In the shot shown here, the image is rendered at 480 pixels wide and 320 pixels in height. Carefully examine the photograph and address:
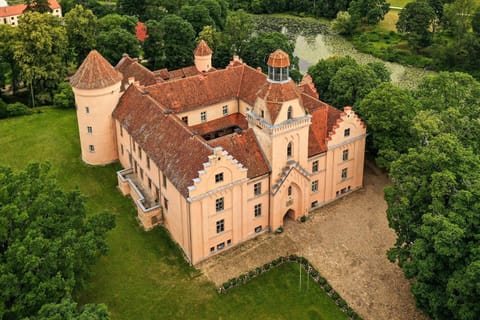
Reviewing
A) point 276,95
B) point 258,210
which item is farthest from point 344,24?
point 258,210

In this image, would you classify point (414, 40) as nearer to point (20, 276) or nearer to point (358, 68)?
point (358, 68)

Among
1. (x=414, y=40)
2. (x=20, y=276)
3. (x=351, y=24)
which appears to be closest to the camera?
(x=20, y=276)

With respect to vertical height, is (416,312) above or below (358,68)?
below

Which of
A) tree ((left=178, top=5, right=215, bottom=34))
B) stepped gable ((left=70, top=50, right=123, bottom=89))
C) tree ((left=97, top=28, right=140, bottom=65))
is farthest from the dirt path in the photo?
tree ((left=178, top=5, right=215, bottom=34))

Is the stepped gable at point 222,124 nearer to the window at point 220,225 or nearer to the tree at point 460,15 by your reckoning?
the window at point 220,225

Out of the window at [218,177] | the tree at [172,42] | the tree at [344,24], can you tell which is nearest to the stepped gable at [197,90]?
the window at [218,177]

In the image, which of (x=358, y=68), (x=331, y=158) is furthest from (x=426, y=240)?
(x=358, y=68)
